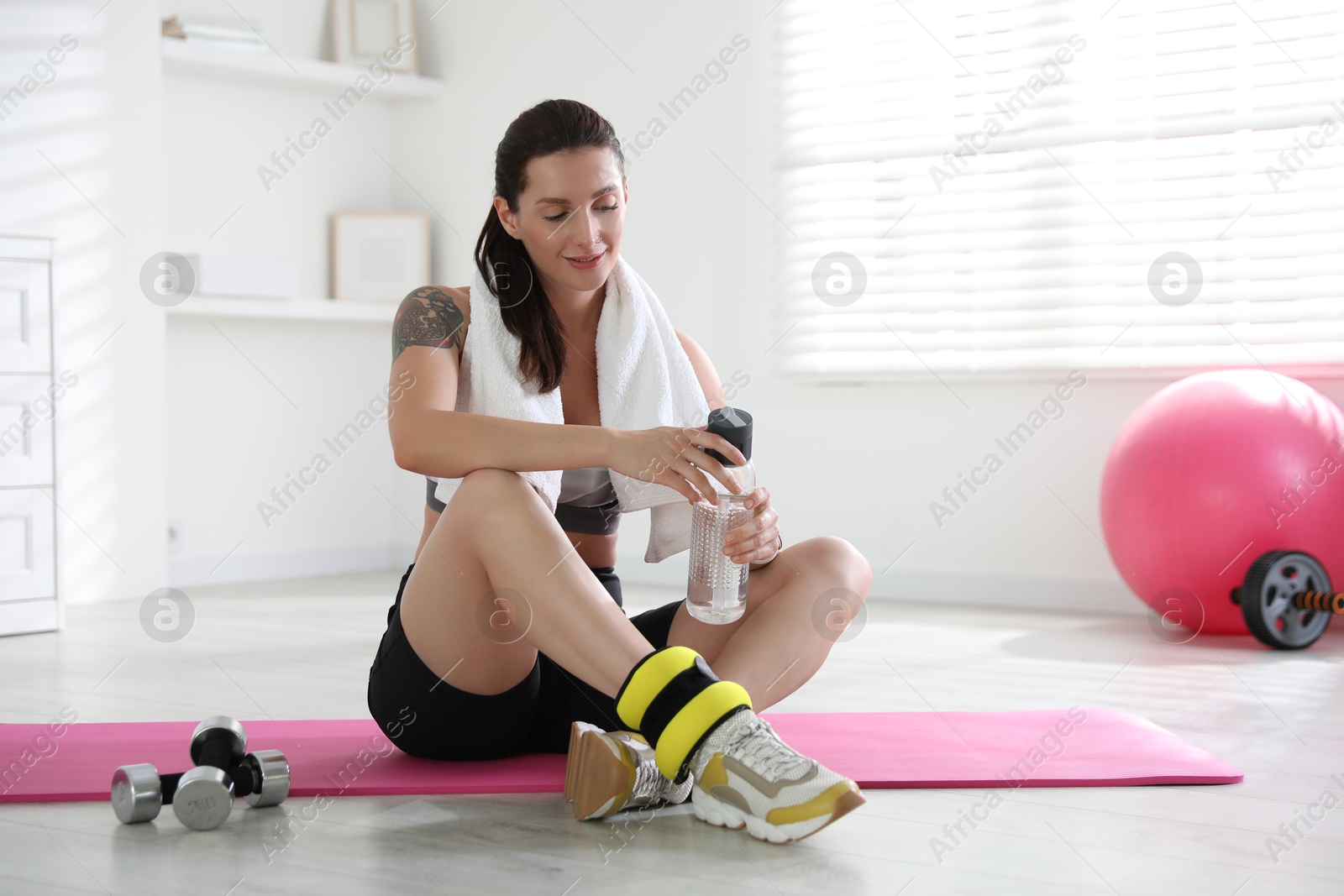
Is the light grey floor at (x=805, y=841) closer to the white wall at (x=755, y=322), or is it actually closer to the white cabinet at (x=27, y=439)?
the white cabinet at (x=27, y=439)

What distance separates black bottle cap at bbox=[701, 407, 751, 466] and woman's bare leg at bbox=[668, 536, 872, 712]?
0.20 metres

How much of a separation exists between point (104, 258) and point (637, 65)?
1605mm

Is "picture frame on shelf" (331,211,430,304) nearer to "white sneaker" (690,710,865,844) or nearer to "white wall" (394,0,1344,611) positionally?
"white wall" (394,0,1344,611)

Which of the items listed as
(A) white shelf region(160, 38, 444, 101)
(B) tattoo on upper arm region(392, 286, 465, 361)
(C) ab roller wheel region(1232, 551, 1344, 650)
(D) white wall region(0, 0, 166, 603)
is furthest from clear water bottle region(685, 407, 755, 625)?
(A) white shelf region(160, 38, 444, 101)

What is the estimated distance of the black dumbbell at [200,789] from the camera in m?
1.40

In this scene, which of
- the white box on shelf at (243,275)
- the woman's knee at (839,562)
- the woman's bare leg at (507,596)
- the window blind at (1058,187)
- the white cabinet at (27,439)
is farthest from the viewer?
the white box on shelf at (243,275)

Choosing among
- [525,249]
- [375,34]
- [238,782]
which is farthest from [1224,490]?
[375,34]

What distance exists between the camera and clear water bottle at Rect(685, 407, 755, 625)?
151 centimetres

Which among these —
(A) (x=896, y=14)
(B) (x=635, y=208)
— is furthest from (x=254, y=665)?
(A) (x=896, y=14)

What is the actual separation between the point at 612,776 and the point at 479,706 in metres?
0.24

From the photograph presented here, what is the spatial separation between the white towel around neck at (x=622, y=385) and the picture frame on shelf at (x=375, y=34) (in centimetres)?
282

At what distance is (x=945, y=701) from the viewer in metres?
2.21

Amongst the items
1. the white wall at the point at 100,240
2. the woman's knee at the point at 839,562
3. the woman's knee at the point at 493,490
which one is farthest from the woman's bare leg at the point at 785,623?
the white wall at the point at 100,240

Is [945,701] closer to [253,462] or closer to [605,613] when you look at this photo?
[605,613]
